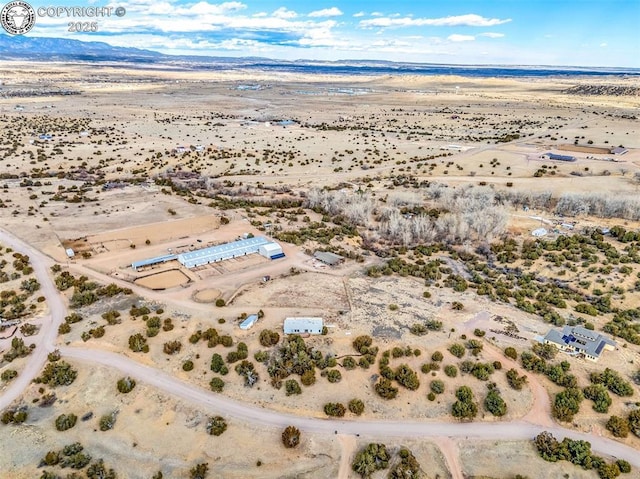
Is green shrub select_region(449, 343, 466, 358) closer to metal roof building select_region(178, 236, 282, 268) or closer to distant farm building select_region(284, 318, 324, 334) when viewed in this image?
distant farm building select_region(284, 318, 324, 334)

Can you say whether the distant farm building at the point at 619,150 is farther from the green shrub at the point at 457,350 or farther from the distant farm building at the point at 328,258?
the green shrub at the point at 457,350

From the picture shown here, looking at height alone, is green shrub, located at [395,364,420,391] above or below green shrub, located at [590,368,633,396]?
below

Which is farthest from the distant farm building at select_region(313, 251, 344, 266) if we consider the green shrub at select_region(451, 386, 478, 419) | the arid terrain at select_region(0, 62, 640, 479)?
the green shrub at select_region(451, 386, 478, 419)

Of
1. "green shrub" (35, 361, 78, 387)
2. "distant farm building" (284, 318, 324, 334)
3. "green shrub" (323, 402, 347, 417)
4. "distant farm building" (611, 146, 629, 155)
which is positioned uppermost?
"distant farm building" (611, 146, 629, 155)

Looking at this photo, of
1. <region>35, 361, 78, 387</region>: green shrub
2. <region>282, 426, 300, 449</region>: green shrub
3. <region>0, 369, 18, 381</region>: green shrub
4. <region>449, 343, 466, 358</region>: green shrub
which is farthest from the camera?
<region>449, 343, 466, 358</region>: green shrub

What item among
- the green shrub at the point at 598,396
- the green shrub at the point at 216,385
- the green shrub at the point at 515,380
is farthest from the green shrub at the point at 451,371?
the green shrub at the point at 216,385

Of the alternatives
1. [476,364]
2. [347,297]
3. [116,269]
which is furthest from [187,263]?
[476,364]

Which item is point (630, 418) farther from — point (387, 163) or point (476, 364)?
point (387, 163)
